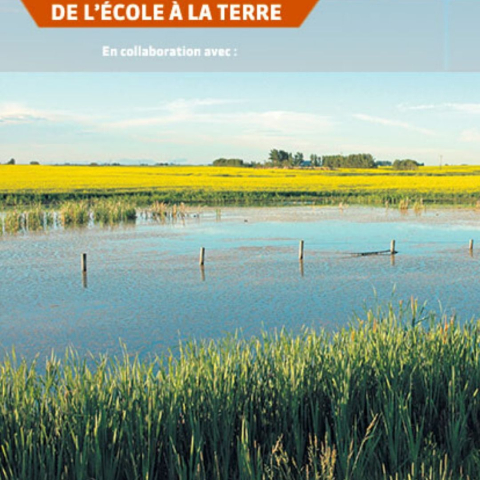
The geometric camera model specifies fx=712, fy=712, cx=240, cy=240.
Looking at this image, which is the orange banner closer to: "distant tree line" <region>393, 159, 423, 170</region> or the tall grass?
the tall grass

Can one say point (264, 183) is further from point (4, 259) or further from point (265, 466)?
point (265, 466)

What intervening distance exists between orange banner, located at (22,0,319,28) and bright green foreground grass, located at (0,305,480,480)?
8.39 metres

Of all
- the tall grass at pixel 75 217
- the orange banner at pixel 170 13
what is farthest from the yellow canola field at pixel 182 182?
the orange banner at pixel 170 13

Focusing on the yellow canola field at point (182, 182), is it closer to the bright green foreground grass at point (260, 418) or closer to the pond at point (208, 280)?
the pond at point (208, 280)

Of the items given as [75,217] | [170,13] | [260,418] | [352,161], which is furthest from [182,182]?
[260,418]

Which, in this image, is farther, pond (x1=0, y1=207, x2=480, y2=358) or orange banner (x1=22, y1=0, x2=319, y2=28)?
pond (x1=0, y1=207, x2=480, y2=358)

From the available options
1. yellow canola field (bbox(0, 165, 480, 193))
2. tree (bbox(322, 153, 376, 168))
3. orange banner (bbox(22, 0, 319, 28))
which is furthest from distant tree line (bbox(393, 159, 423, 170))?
orange banner (bbox(22, 0, 319, 28))

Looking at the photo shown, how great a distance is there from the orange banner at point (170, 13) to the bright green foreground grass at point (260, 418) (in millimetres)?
8392

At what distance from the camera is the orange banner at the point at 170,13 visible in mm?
15281

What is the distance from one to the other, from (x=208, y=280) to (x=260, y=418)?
17.6 m

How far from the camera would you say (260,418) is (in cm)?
869

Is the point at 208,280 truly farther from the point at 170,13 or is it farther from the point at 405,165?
the point at 405,165

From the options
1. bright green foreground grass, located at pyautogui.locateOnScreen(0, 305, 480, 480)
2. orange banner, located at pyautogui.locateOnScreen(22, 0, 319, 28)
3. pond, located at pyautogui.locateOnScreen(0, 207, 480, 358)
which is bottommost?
pond, located at pyautogui.locateOnScreen(0, 207, 480, 358)

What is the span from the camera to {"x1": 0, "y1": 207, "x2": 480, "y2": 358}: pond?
1877 centimetres
